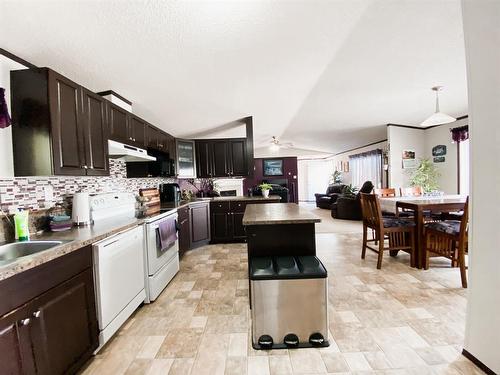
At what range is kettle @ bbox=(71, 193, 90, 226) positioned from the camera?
215cm

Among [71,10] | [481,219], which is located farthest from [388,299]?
[71,10]

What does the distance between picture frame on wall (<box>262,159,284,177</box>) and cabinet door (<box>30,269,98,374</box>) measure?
964 centimetres

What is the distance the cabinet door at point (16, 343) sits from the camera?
3.56 ft

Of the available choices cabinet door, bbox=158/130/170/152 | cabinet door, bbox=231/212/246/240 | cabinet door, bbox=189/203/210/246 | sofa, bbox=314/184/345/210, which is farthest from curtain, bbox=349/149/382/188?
cabinet door, bbox=158/130/170/152

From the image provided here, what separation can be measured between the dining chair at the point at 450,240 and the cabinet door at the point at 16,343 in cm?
351

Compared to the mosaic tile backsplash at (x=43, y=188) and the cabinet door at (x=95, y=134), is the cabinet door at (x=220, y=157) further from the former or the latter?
the cabinet door at (x=95, y=134)

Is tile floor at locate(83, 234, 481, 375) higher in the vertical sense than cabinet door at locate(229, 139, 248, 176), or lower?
lower

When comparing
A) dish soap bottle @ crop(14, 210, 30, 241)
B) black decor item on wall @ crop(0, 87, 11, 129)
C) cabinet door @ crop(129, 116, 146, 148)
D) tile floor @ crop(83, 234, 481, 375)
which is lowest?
tile floor @ crop(83, 234, 481, 375)

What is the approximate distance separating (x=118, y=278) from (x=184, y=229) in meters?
1.94

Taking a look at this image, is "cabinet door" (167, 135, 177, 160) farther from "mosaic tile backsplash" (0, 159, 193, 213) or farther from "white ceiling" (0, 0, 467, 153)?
"mosaic tile backsplash" (0, 159, 193, 213)

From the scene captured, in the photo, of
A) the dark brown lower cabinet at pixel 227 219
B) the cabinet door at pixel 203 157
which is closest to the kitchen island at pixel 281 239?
the dark brown lower cabinet at pixel 227 219

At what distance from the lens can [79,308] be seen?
154 cm

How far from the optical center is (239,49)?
2.16 meters

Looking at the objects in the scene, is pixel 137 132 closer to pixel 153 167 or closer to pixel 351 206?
pixel 153 167
